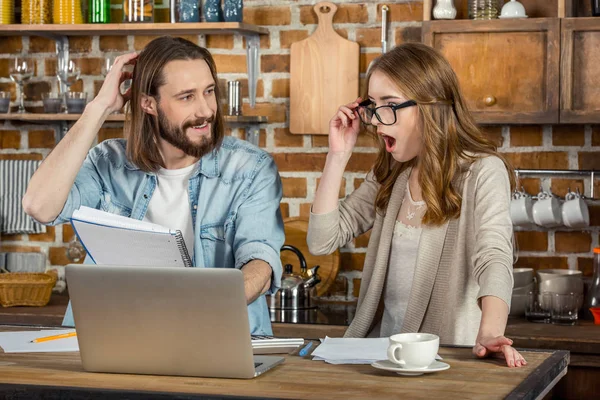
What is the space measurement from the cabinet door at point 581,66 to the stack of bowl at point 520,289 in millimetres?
535

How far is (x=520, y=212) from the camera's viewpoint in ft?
10.5

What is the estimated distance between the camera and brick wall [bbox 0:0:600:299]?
3.32 m

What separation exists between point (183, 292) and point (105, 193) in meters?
0.97

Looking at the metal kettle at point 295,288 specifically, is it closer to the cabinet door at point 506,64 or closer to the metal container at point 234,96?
the metal container at point 234,96

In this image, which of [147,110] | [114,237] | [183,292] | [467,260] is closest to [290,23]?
[147,110]

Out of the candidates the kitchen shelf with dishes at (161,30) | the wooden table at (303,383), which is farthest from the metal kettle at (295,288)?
the wooden table at (303,383)

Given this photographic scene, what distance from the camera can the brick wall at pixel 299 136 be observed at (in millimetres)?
3318

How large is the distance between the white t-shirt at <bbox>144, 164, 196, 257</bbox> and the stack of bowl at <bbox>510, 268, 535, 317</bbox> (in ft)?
4.25

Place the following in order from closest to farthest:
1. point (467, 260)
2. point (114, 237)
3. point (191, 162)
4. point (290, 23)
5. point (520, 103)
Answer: point (114, 237), point (467, 260), point (191, 162), point (520, 103), point (290, 23)

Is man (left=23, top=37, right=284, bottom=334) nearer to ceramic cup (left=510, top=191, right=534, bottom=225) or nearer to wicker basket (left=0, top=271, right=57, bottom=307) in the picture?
wicker basket (left=0, top=271, right=57, bottom=307)

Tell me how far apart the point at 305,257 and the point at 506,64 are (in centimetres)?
100

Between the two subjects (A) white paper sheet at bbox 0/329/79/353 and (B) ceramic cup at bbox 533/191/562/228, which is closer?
(A) white paper sheet at bbox 0/329/79/353

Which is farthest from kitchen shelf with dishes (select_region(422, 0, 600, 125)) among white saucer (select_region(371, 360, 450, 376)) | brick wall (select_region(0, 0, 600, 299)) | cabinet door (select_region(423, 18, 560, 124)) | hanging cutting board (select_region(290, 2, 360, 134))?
white saucer (select_region(371, 360, 450, 376))

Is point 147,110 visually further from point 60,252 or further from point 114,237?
point 60,252
